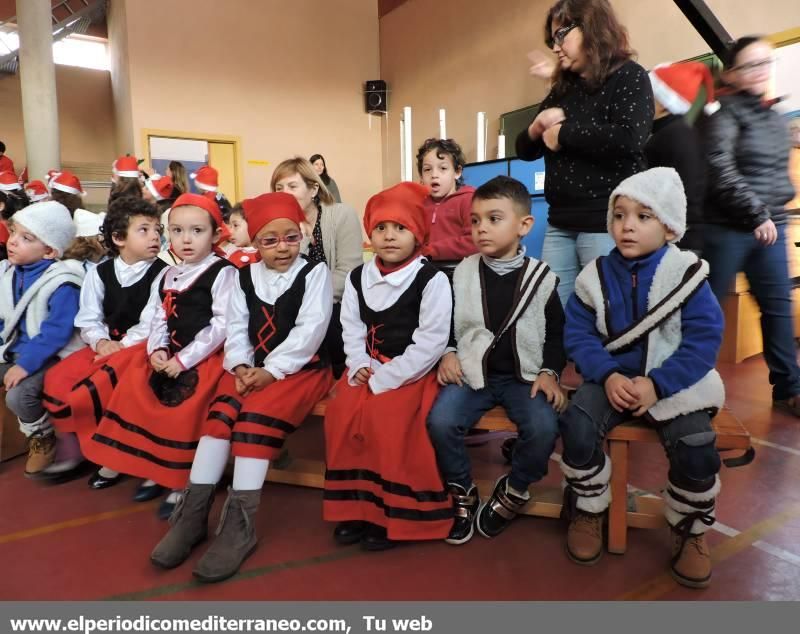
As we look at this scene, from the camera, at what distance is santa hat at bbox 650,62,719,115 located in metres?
1.92

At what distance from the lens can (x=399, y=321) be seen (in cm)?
177

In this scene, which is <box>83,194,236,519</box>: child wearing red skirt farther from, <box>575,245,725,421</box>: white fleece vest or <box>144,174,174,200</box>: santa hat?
<box>144,174,174,200</box>: santa hat

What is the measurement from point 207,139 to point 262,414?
23.7 ft

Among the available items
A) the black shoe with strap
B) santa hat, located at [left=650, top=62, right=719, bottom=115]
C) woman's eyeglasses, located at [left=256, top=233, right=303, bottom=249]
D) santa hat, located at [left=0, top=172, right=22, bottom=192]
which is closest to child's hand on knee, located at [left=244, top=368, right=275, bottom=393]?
woman's eyeglasses, located at [left=256, top=233, right=303, bottom=249]

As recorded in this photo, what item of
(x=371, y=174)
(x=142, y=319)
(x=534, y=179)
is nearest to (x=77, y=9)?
(x=371, y=174)

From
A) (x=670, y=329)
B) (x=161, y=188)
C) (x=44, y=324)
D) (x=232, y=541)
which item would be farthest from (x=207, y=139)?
(x=670, y=329)

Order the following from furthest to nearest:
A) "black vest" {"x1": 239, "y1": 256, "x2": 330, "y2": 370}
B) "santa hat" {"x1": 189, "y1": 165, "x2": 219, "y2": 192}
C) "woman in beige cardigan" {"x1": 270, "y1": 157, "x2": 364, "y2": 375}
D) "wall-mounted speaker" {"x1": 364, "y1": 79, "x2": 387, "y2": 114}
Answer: "wall-mounted speaker" {"x1": 364, "y1": 79, "x2": 387, "y2": 114} < "santa hat" {"x1": 189, "y1": 165, "x2": 219, "y2": 192} < "woman in beige cardigan" {"x1": 270, "y1": 157, "x2": 364, "y2": 375} < "black vest" {"x1": 239, "y1": 256, "x2": 330, "y2": 370}

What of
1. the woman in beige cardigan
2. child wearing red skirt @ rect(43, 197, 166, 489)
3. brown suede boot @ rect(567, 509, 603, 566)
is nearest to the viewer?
brown suede boot @ rect(567, 509, 603, 566)

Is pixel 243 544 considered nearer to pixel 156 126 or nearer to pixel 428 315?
pixel 428 315

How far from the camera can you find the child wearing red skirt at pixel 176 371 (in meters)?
1.81

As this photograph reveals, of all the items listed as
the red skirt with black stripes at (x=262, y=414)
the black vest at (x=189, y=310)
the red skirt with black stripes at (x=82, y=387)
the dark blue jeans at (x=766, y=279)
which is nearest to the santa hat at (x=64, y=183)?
the red skirt with black stripes at (x=82, y=387)

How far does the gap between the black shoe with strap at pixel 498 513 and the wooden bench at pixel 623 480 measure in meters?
0.10

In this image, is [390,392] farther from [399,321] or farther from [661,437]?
[661,437]

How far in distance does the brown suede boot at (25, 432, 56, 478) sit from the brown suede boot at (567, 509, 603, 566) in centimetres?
195
